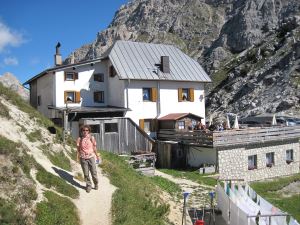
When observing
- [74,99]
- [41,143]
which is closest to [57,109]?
[74,99]

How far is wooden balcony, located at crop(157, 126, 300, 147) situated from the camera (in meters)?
31.0

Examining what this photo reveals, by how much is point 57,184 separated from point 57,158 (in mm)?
3028

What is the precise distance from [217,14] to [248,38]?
62310mm

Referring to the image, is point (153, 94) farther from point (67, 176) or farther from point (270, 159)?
point (67, 176)

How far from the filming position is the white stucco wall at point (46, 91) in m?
38.5

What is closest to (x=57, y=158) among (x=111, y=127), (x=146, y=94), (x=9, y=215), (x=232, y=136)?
(x=9, y=215)

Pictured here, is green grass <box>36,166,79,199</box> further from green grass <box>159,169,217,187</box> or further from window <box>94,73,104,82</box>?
window <box>94,73,104,82</box>

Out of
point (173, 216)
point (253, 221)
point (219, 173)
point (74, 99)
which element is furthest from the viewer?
point (74, 99)

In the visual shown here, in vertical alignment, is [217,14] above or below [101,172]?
above

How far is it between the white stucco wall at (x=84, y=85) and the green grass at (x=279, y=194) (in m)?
17.9

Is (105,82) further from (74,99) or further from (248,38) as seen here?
(248,38)

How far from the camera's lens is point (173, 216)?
17.0 metres

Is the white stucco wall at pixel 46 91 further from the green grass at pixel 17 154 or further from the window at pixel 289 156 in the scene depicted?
the green grass at pixel 17 154

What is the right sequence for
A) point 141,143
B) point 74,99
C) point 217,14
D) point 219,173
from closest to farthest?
point 219,173
point 141,143
point 74,99
point 217,14
